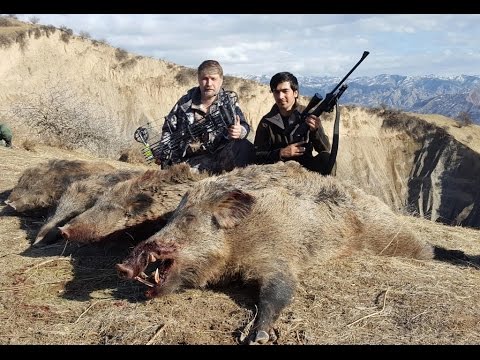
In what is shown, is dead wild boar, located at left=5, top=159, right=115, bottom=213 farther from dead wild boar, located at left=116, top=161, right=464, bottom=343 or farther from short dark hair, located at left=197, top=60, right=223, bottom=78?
dead wild boar, located at left=116, top=161, right=464, bottom=343

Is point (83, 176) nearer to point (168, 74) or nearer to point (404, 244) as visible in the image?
point (404, 244)

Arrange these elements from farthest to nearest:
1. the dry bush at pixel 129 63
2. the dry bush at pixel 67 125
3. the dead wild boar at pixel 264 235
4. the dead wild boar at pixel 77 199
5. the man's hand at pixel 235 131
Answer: the dry bush at pixel 129 63 < the dry bush at pixel 67 125 < the man's hand at pixel 235 131 < the dead wild boar at pixel 77 199 < the dead wild boar at pixel 264 235

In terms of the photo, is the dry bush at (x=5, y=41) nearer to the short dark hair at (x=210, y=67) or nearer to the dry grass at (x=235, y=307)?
the short dark hair at (x=210, y=67)

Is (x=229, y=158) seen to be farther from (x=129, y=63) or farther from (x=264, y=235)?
(x=129, y=63)

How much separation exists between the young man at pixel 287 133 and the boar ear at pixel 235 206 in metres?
1.59

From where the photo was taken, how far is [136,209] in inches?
213

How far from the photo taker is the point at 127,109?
1111 inches

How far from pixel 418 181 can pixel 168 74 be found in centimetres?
1763

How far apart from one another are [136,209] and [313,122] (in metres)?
2.20

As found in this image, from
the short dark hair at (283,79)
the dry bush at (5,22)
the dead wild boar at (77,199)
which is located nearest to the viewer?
the dead wild boar at (77,199)

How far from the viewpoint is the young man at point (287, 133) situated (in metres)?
6.00

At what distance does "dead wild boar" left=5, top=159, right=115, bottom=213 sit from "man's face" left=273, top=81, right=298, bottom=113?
2.73m

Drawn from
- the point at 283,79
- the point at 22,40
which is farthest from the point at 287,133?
the point at 22,40

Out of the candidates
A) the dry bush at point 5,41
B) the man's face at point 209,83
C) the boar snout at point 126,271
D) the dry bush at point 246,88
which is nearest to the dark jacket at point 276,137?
the man's face at point 209,83
